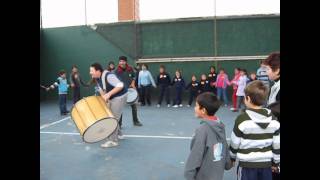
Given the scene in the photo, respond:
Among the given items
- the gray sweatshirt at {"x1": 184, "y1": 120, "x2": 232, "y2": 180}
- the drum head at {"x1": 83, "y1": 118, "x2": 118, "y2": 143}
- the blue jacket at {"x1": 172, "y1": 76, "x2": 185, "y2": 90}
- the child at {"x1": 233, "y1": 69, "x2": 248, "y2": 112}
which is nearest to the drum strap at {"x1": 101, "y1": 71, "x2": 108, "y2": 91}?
the drum head at {"x1": 83, "y1": 118, "x2": 118, "y2": 143}

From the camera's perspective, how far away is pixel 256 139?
2842mm

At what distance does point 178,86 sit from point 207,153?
34.9 ft

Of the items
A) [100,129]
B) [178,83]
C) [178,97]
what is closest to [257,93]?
[100,129]

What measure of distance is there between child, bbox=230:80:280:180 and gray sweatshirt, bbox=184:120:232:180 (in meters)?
0.13

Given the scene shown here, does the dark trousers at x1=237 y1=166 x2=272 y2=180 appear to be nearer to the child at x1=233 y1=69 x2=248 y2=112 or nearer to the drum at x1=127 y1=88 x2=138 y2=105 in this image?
the drum at x1=127 y1=88 x2=138 y2=105

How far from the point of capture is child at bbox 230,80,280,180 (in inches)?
112

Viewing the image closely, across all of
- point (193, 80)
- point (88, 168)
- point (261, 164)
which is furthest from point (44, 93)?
point (261, 164)

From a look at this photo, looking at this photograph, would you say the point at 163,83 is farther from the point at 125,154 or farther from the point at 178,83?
the point at 125,154

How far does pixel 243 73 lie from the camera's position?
38.4 feet

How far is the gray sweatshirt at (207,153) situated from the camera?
2883 mm

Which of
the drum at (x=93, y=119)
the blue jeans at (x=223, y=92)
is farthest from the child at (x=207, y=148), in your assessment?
the blue jeans at (x=223, y=92)
